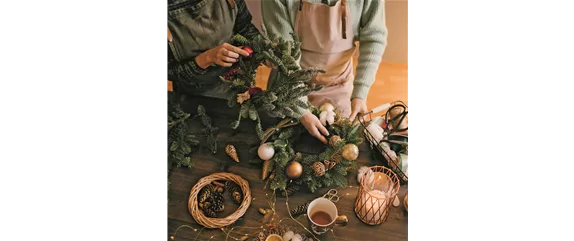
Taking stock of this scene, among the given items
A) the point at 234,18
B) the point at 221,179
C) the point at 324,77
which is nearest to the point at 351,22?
the point at 324,77

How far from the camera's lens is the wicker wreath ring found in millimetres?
1717

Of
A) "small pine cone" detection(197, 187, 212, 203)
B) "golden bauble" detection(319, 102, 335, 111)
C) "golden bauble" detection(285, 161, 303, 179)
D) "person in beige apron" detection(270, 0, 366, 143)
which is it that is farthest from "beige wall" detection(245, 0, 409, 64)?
"small pine cone" detection(197, 187, 212, 203)

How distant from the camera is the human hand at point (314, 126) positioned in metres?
1.68

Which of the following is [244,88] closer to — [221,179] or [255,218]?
[221,179]

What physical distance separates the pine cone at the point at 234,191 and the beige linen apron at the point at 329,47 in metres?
0.42

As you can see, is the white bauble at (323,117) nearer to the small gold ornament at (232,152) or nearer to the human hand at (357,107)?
the human hand at (357,107)

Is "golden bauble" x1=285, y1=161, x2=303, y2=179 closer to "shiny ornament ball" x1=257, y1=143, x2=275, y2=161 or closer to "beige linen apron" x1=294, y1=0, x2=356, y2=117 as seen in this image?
"shiny ornament ball" x1=257, y1=143, x2=275, y2=161

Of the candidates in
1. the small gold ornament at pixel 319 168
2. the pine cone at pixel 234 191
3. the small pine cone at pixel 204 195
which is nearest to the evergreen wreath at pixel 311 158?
the small gold ornament at pixel 319 168

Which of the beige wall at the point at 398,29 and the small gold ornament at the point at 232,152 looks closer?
the beige wall at the point at 398,29

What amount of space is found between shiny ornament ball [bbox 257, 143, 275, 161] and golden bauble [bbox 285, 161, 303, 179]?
0.08 metres

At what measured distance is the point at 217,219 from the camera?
173cm

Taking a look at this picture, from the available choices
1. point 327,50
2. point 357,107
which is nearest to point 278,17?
point 327,50

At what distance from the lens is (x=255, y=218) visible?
1.72m

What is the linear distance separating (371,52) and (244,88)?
1.50 ft
